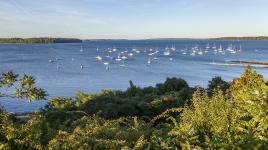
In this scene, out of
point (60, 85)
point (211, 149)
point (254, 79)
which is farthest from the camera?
point (60, 85)

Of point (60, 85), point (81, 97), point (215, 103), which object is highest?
point (215, 103)

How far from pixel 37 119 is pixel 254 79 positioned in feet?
20.5

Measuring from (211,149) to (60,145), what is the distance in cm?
270

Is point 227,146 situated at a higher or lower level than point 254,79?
lower

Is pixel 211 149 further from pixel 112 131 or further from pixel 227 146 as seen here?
pixel 112 131

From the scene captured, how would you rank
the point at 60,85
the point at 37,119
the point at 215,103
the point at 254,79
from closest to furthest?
the point at 37,119 → the point at 215,103 → the point at 254,79 → the point at 60,85

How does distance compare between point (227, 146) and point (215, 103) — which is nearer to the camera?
point (227, 146)

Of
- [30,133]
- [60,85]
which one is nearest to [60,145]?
[30,133]

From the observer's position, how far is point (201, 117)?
847 cm

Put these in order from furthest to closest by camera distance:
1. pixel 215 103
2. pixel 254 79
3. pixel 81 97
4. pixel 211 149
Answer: pixel 81 97 < pixel 254 79 < pixel 215 103 < pixel 211 149

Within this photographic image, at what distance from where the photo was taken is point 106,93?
17.3 metres

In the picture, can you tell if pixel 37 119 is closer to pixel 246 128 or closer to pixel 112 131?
pixel 112 131

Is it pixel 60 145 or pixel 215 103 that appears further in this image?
pixel 215 103

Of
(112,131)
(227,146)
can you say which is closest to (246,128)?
(227,146)
